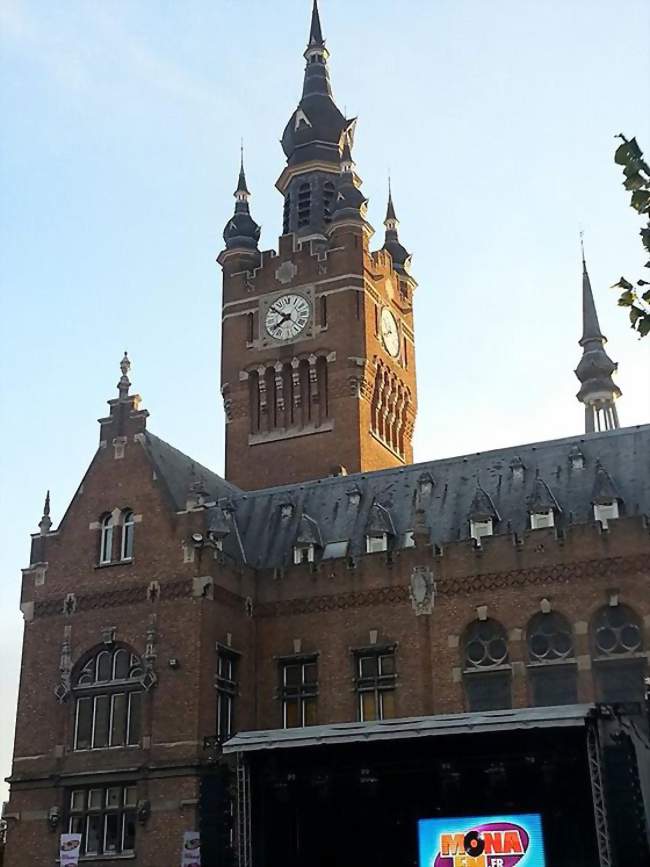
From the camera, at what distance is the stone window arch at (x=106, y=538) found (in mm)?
38062

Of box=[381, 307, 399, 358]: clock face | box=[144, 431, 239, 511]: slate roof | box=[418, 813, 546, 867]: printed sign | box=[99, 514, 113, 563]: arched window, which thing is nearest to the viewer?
box=[418, 813, 546, 867]: printed sign

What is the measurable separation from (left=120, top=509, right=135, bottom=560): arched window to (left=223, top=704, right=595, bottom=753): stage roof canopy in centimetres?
817

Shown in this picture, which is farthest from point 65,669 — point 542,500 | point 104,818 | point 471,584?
point 542,500

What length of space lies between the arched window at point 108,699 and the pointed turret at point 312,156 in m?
27.6

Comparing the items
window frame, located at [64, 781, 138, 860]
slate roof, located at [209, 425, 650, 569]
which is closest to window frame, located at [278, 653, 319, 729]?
slate roof, located at [209, 425, 650, 569]

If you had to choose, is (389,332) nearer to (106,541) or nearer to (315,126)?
(315,126)

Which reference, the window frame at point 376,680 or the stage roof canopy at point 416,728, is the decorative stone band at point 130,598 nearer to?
the window frame at point 376,680

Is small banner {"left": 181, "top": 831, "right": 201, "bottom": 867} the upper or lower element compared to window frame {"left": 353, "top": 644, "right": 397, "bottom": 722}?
lower

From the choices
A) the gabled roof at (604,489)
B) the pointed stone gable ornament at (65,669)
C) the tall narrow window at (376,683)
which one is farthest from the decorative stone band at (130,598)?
the gabled roof at (604,489)

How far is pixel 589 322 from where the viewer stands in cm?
6825

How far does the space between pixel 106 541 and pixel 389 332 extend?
76.1 feet

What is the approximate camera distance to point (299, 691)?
37.0m

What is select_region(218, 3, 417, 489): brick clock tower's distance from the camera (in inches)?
2064

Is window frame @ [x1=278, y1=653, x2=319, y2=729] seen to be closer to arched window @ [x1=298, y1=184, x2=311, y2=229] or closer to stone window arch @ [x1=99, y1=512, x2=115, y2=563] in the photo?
stone window arch @ [x1=99, y1=512, x2=115, y2=563]
